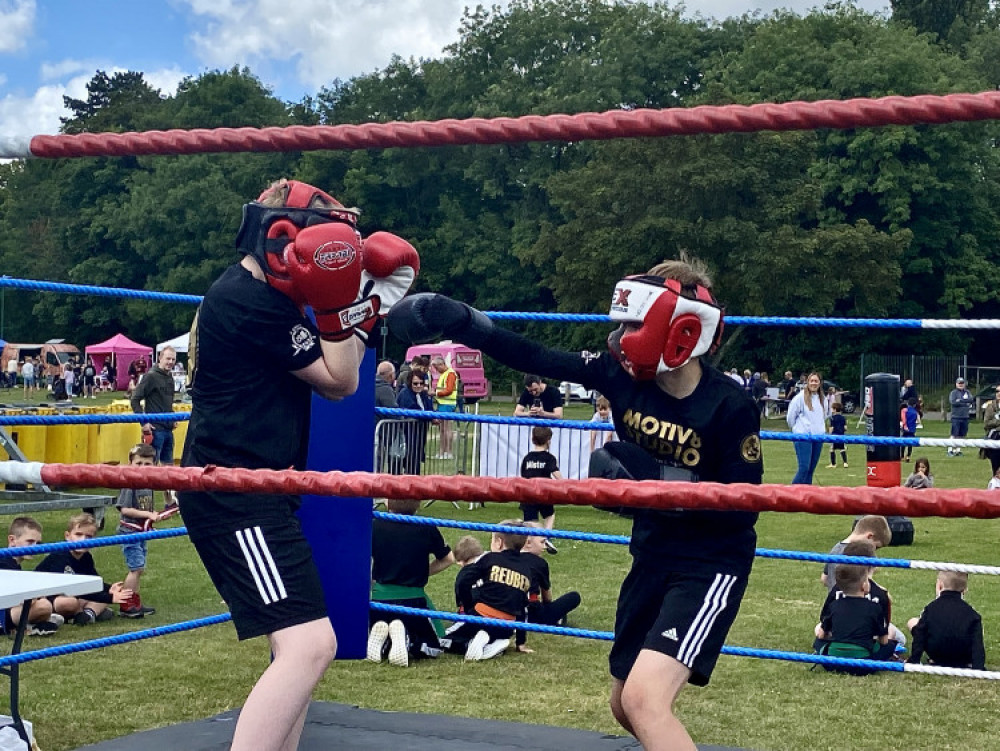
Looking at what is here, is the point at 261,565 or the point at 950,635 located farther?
the point at 950,635

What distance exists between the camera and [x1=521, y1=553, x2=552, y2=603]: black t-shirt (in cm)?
618

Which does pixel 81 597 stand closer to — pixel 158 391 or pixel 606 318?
pixel 606 318

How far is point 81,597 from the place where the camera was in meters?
6.66

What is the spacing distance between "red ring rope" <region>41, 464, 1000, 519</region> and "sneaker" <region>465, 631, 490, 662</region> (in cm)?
377

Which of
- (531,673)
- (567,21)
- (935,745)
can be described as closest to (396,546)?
(531,673)

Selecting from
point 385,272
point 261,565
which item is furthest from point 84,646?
point 385,272

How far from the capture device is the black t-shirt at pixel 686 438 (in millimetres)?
2988

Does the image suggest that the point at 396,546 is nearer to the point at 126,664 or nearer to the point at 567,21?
the point at 126,664

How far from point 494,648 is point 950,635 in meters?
1.91

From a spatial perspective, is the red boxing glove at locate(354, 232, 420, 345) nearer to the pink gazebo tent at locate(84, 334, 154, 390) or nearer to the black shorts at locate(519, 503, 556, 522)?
the black shorts at locate(519, 503, 556, 522)

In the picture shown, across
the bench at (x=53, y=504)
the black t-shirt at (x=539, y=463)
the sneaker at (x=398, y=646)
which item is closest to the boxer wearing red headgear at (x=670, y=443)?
the sneaker at (x=398, y=646)

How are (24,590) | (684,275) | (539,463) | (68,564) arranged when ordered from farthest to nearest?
(539,463) < (68,564) < (24,590) < (684,275)

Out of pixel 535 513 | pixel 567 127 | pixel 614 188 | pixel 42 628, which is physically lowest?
pixel 42 628

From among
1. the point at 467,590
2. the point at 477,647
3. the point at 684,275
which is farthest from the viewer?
the point at 467,590
